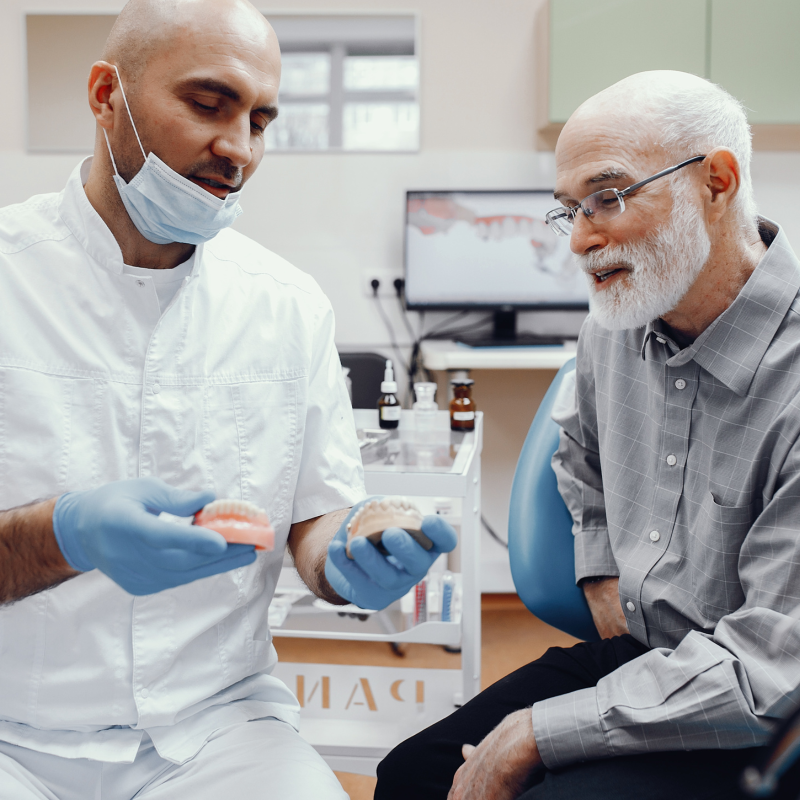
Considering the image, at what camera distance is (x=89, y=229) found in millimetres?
981

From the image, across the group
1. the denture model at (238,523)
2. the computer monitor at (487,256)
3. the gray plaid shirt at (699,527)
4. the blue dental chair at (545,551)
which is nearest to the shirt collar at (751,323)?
the gray plaid shirt at (699,527)

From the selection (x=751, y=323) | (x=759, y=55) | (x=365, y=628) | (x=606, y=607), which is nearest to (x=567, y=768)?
(x=606, y=607)

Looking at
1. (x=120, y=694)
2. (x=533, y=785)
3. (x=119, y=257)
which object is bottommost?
(x=533, y=785)

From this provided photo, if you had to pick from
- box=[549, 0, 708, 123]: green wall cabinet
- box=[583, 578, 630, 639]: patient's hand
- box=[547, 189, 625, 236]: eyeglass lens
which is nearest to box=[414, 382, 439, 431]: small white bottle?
box=[583, 578, 630, 639]: patient's hand

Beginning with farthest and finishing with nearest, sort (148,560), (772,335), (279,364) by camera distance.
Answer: (279,364) → (772,335) → (148,560)

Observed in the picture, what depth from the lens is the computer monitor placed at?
9.09 ft

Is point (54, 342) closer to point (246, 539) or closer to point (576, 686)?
point (246, 539)

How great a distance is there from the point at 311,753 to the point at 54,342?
0.64 metres

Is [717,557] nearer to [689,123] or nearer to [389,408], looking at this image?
[689,123]

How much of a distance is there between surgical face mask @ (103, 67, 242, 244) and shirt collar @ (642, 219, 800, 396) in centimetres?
70

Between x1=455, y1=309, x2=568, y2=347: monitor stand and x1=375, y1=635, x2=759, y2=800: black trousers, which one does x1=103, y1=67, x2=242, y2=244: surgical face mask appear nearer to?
x1=375, y1=635, x2=759, y2=800: black trousers

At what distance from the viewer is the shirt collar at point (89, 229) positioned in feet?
3.20

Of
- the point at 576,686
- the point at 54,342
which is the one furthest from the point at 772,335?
the point at 54,342

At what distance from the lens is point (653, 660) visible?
2.91 feet
